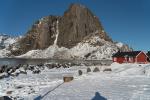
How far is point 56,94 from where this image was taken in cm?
2556

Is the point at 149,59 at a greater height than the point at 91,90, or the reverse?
the point at 149,59

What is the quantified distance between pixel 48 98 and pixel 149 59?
197 feet

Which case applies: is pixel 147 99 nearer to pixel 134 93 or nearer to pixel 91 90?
pixel 134 93

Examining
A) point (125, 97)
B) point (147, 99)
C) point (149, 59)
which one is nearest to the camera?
point (147, 99)

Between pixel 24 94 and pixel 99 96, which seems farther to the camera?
pixel 24 94

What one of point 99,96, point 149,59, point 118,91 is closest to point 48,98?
point 99,96

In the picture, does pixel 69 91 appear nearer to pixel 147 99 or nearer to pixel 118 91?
pixel 118 91

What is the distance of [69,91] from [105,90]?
3028 mm

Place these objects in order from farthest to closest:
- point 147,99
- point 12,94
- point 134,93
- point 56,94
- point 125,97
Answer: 1. point 12,94
2. point 56,94
3. point 134,93
4. point 125,97
5. point 147,99

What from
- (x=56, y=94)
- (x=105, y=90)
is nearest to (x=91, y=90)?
(x=105, y=90)

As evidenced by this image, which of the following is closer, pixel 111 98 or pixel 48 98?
pixel 111 98

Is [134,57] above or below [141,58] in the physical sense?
above

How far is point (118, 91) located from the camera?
993 inches

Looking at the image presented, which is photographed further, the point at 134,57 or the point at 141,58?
the point at 134,57
